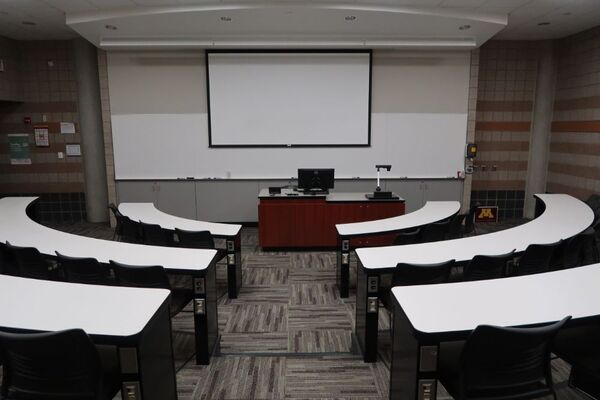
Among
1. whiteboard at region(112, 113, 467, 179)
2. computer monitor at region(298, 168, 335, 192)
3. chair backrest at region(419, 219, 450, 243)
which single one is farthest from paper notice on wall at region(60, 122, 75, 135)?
chair backrest at region(419, 219, 450, 243)

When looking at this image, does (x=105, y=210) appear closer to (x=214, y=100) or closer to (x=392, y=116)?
(x=214, y=100)

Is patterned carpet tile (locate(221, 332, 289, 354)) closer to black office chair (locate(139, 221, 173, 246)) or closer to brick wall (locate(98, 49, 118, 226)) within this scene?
black office chair (locate(139, 221, 173, 246))

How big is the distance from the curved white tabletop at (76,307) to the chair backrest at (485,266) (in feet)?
6.69

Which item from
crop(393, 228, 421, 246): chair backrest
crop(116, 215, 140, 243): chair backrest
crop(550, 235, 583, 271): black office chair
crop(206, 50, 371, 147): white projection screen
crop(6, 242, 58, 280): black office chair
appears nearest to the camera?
crop(6, 242, 58, 280): black office chair

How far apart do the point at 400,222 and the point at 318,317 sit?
141cm

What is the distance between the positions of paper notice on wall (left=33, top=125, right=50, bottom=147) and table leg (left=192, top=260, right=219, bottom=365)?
6015 mm

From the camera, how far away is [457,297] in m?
2.05

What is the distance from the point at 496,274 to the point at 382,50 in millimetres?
4975

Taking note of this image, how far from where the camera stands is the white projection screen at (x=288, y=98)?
6.74 m

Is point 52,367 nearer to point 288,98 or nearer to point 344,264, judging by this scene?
point 344,264

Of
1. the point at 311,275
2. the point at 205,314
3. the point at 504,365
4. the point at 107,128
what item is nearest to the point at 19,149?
the point at 107,128

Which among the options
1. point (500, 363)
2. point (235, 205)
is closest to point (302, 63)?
point (235, 205)

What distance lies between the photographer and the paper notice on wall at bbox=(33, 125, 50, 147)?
7.16 metres

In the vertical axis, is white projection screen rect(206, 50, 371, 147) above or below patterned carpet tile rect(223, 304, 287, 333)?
above
